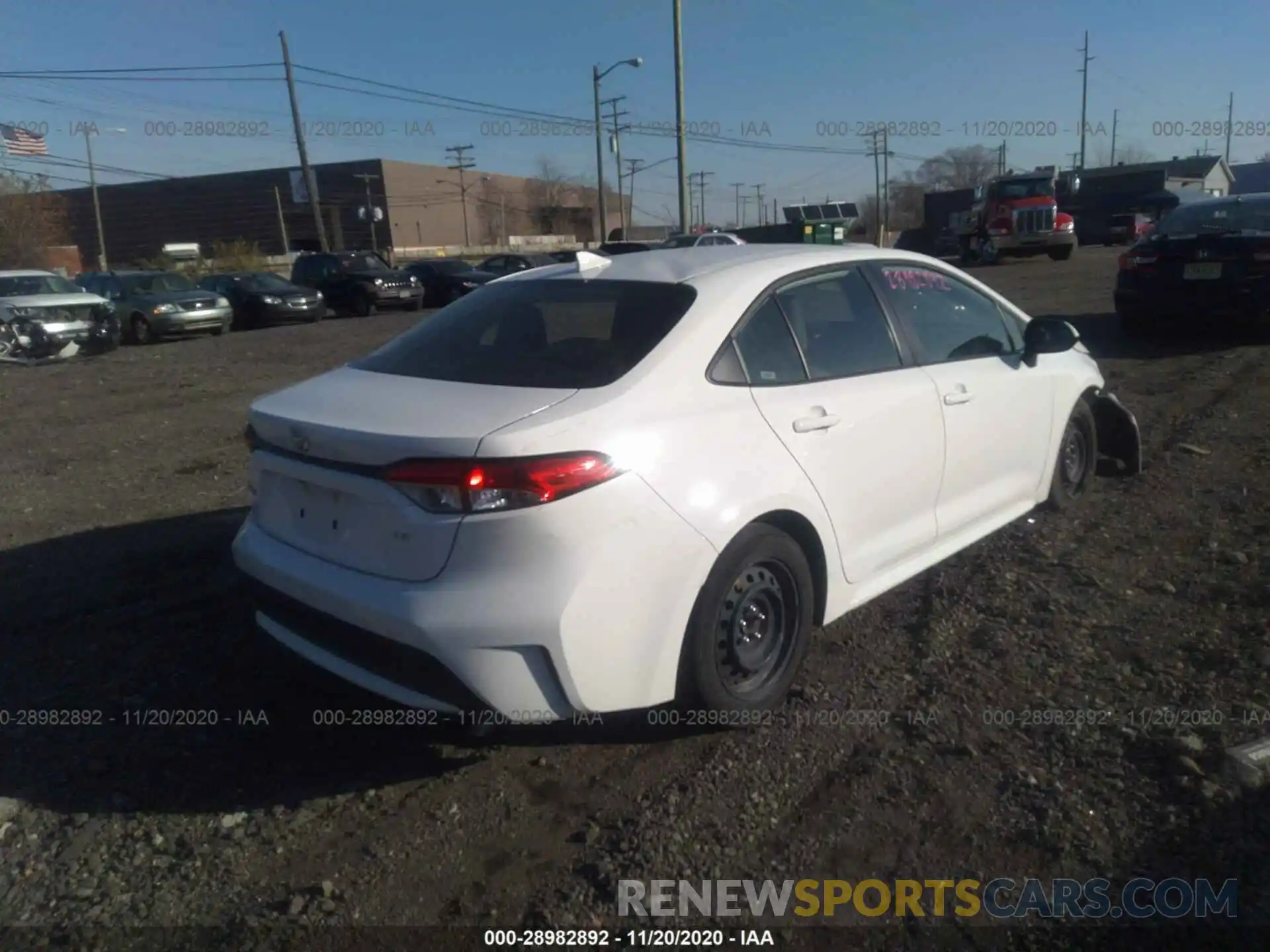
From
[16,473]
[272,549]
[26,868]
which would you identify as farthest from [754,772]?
[16,473]

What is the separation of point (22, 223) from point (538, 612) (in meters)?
57.4

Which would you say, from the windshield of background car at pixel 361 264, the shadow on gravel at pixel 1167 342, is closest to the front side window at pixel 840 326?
the shadow on gravel at pixel 1167 342

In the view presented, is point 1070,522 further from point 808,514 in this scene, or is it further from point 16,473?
point 16,473

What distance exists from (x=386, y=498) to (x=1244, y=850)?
2527mm

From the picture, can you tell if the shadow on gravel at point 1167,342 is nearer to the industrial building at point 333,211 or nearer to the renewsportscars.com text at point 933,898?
the renewsportscars.com text at point 933,898

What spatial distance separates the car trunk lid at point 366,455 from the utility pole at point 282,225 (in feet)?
230

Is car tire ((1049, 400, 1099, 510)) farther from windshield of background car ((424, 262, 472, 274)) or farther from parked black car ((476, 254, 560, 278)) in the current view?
windshield of background car ((424, 262, 472, 274))

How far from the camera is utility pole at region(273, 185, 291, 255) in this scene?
68.8 metres

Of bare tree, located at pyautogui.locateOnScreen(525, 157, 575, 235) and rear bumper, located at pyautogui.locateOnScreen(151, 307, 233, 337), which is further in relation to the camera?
bare tree, located at pyautogui.locateOnScreen(525, 157, 575, 235)

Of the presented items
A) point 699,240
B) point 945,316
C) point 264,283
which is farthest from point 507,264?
point 945,316

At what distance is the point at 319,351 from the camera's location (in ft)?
53.9

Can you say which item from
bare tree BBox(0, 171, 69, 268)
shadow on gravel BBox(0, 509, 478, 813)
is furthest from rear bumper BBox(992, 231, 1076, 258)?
bare tree BBox(0, 171, 69, 268)

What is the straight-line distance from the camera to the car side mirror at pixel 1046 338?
4.75 metres

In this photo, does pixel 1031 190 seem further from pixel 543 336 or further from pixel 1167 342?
pixel 543 336
